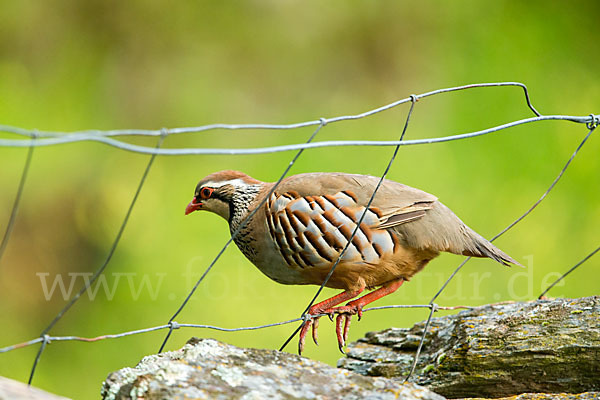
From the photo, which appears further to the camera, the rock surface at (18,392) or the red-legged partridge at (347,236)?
the red-legged partridge at (347,236)

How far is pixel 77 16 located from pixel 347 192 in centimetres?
565

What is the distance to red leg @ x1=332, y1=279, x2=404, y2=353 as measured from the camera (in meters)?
2.39

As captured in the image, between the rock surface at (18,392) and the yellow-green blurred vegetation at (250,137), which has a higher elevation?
the yellow-green blurred vegetation at (250,137)

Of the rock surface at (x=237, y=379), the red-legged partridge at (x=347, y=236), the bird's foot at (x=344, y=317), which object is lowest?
the rock surface at (x=237, y=379)

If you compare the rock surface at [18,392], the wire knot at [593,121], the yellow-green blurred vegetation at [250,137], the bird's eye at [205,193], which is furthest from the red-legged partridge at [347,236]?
the yellow-green blurred vegetation at [250,137]

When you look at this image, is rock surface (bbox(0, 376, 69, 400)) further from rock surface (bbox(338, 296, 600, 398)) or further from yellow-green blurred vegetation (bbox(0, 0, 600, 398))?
yellow-green blurred vegetation (bbox(0, 0, 600, 398))

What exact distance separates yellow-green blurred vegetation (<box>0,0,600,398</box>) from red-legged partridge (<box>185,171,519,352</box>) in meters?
2.86

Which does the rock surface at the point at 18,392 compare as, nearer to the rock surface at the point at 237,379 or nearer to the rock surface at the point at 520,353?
the rock surface at the point at 237,379

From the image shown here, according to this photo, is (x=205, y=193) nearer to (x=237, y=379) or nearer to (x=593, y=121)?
(x=237, y=379)

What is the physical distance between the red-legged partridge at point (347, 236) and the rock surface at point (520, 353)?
0.28 m

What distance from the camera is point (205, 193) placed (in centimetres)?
263

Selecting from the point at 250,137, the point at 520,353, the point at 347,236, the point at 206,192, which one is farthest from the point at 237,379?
the point at 250,137

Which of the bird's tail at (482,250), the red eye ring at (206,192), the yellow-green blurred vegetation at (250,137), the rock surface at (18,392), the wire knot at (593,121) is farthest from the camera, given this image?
the yellow-green blurred vegetation at (250,137)

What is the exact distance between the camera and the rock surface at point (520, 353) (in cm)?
203
